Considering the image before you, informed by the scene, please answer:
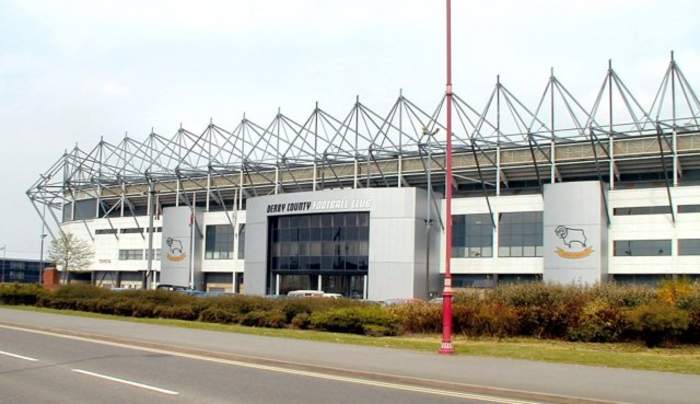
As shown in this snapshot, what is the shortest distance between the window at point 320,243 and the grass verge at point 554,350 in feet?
130

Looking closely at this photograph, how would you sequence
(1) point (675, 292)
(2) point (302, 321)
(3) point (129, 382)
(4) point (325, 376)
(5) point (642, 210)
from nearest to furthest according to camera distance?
(3) point (129, 382) < (4) point (325, 376) < (1) point (675, 292) < (2) point (302, 321) < (5) point (642, 210)

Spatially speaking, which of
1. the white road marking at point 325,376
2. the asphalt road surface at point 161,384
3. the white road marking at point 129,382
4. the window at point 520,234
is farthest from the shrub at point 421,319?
the window at point 520,234

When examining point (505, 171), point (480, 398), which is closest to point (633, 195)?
point (505, 171)

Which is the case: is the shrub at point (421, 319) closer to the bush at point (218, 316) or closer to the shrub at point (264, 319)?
the shrub at point (264, 319)

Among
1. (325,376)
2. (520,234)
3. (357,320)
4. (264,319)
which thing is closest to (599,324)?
(357,320)

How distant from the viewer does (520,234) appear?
66188 millimetres

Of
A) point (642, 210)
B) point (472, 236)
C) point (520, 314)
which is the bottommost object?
point (520, 314)

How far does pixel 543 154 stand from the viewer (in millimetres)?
65500

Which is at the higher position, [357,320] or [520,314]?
[520,314]

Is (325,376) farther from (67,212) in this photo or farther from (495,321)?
(67,212)

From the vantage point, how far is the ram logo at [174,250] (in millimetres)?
86500

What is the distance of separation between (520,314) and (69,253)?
81558mm

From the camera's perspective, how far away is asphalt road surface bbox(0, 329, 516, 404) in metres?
12.4

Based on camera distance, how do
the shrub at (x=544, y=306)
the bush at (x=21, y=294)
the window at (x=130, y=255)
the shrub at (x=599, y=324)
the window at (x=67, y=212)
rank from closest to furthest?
the shrub at (x=599, y=324) < the shrub at (x=544, y=306) < the bush at (x=21, y=294) < the window at (x=130, y=255) < the window at (x=67, y=212)
